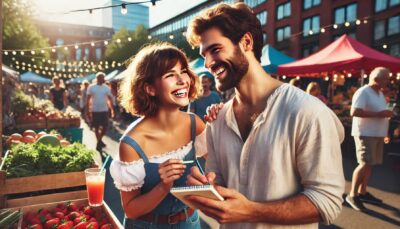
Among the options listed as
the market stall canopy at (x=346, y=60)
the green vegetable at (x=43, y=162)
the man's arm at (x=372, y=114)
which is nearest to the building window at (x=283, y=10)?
the market stall canopy at (x=346, y=60)

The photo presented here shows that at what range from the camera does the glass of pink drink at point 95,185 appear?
3244mm

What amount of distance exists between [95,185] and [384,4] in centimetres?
2753

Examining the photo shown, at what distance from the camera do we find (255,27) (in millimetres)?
1651

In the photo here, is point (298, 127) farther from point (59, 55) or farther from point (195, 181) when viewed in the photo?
point (59, 55)

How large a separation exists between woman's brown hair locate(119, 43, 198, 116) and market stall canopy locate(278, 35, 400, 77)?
25.4 ft

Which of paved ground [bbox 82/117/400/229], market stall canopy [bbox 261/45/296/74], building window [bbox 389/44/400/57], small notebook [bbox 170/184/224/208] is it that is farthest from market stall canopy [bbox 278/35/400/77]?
building window [bbox 389/44/400/57]

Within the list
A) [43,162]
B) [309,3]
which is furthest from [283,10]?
[43,162]

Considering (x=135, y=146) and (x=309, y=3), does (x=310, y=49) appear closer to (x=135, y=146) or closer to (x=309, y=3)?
(x=309, y=3)

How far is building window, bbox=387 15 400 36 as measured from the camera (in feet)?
77.3

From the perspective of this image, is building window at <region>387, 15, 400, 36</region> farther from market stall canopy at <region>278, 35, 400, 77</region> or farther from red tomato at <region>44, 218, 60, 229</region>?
red tomato at <region>44, 218, 60, 229</region>

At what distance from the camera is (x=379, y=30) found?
24.8 metres

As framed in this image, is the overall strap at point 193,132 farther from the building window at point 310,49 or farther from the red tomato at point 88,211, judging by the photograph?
the building window at point 310,49

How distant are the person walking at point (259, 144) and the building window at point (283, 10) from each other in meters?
35.1

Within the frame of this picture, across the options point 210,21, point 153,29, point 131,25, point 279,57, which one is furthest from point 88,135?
point 131,25
